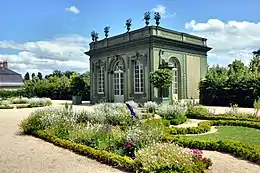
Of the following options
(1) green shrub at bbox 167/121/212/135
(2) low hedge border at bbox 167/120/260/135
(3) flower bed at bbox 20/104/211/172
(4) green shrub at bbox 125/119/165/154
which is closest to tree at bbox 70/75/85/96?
(3) flower bed at bbox 20/104/211/172

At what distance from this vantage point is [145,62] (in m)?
19.7

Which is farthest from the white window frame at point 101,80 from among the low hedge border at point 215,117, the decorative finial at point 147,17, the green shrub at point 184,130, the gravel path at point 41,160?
the gravel path at point 41,160

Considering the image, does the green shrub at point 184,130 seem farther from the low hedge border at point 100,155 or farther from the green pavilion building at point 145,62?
the green pavilion building at point 145,62

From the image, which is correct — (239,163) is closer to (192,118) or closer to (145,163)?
(145,163)

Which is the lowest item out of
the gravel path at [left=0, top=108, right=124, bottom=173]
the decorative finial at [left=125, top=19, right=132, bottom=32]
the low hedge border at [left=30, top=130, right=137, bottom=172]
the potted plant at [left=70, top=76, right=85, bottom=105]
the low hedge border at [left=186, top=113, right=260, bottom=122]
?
the gravel path at [left=0, top=108, right=124, bottom=173]

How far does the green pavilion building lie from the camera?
19438 millimetres

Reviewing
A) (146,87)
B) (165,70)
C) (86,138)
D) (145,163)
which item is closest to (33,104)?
(146,87)

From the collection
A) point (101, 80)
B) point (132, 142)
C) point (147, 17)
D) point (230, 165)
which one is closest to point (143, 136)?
point (132, 142)

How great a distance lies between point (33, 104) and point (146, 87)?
923 cm

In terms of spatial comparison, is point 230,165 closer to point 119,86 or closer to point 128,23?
point 128,23

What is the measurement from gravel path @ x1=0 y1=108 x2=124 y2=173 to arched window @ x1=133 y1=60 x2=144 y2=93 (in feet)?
44.1

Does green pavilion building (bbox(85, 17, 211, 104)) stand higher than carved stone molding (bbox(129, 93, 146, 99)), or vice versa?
green pavilion building (bbox(85, 17, 211, 104))

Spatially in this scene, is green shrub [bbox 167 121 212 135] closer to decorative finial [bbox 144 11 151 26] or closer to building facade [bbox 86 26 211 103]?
building facade [bbox 86 26 211 103]

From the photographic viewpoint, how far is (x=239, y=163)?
5.00 metres
